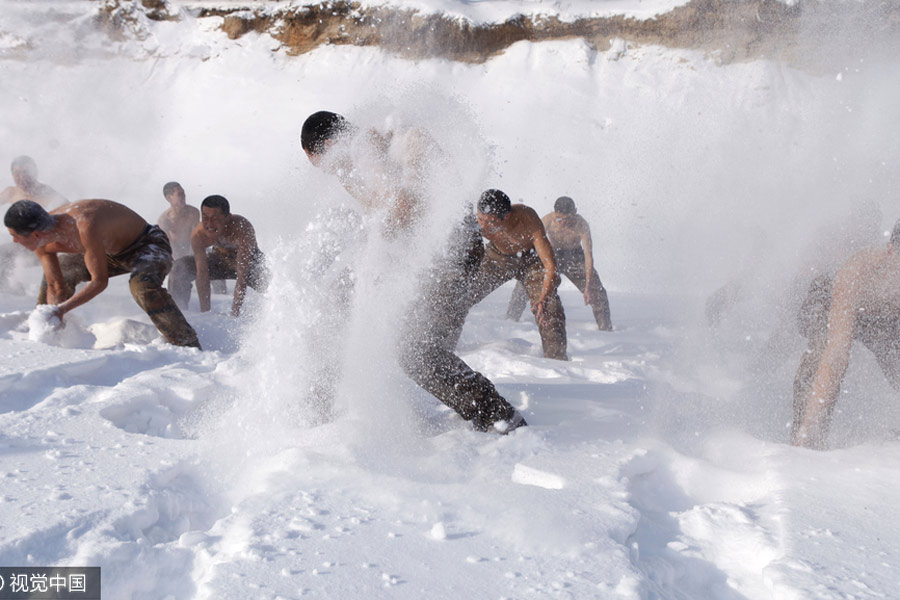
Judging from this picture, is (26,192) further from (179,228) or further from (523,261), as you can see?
(523,261)

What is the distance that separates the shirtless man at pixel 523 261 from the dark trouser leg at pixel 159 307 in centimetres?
191

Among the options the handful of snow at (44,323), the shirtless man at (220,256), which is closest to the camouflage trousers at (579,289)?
the shirtless man at (220,256)

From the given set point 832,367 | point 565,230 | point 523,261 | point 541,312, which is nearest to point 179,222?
point 565,230

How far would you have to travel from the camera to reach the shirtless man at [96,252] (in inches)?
152

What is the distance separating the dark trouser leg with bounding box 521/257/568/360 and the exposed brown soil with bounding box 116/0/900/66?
1200 cm

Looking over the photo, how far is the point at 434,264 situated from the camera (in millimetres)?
2926

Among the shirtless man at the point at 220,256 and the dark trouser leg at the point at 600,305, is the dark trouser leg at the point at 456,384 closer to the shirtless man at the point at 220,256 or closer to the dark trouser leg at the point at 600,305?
the shirtless man at the point at 220,256

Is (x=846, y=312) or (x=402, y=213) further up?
(x=402, y=213)

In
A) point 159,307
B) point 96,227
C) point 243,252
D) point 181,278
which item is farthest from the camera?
point 181,278

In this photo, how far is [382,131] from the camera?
2.98 metres

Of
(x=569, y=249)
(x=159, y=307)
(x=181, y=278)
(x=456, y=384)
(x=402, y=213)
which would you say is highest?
(x=402, y=213)

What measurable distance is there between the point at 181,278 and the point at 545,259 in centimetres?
342

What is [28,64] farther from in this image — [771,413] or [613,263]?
[771,413]

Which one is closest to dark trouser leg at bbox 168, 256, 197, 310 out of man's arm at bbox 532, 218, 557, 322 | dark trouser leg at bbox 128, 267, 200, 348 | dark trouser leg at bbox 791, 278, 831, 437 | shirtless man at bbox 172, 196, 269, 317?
shirtless man at bbox 172, 196, 269, 317
